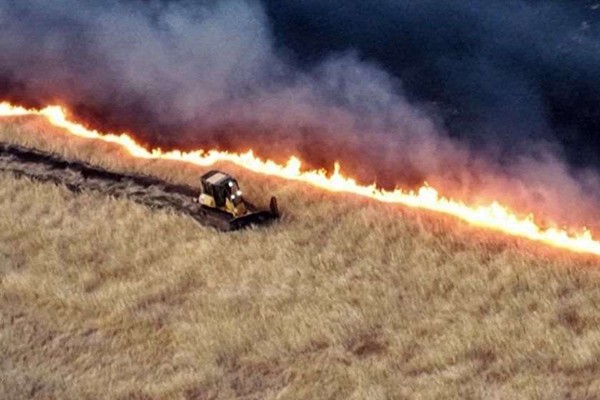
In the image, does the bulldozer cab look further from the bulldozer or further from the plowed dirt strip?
the plowed dirt strip

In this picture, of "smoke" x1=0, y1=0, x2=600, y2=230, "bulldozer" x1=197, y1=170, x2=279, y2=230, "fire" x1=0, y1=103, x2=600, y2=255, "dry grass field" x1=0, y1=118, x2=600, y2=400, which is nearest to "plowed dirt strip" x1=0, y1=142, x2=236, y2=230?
"bulldozer" x1=197, y1=170, x2=279, y2=230

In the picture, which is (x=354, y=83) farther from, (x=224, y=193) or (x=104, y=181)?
(x=104, y=181)

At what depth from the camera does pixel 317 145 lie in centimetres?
2017

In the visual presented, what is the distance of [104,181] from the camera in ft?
64.6

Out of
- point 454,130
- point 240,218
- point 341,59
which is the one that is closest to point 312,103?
point 341,59

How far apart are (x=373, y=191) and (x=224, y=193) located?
2.67 meters

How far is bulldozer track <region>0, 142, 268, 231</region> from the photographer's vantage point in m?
18.1

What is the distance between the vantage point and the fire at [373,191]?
16219 mm

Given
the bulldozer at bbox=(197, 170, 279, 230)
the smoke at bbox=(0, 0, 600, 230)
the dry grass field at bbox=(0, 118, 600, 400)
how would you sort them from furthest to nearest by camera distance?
1. the smoke at bbox=(0, 0, 600, 230)
2. the bulldozer at bbox=(197, 170, 279, 230)
3. the dry grass field at bbox=(0, 118, 600, 400)

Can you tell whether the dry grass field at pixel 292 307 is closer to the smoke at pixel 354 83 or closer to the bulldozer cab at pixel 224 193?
the bulldozer cab at pixel 224 193

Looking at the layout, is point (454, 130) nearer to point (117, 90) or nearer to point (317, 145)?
point (317, 145)

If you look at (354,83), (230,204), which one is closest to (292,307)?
(230,204)

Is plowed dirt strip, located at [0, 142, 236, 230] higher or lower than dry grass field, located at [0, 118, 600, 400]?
higher

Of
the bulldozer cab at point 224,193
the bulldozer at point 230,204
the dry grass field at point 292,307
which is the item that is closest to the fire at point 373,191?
the dry grass field at point 292,307
